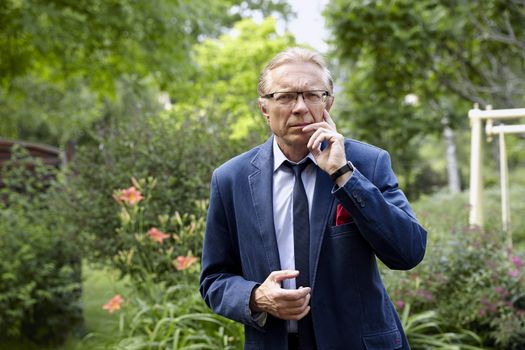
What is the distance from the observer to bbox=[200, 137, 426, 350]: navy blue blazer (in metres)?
2.01

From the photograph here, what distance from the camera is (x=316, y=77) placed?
7.09 ft

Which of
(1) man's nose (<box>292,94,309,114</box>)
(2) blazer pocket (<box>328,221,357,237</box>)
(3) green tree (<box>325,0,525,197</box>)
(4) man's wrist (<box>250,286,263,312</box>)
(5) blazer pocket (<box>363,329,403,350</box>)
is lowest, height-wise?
(5) blazer pocket (<box>363,329,403,350</box>)

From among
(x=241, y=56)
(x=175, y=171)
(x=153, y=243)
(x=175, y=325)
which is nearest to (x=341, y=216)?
(x=175, y=325)

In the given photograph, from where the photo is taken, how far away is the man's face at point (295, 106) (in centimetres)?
214

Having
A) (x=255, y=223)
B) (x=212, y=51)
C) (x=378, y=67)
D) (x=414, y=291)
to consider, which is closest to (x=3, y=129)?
(x=212, y=51)

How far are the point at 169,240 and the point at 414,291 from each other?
→ 176 cm

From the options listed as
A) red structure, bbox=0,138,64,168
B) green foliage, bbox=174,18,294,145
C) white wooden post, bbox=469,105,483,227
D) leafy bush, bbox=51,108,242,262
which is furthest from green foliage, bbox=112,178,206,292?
green foliage, bbox=174,18,294,145

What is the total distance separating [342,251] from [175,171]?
3431 mm

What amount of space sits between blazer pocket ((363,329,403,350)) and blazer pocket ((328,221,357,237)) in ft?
1.02

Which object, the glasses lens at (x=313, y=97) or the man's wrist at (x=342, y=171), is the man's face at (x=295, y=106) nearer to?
the glasses lens at (x=313, y=97)

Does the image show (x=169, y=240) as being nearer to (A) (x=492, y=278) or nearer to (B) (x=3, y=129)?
(A) (x=492, y=278)

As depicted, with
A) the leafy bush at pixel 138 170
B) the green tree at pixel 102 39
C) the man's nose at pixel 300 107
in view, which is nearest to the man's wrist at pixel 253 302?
the man's nose at pixel 300 107

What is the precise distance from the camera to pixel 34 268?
614 cm

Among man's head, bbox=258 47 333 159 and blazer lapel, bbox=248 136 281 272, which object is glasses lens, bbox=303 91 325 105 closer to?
man's head, bbox=258 47 333 159
